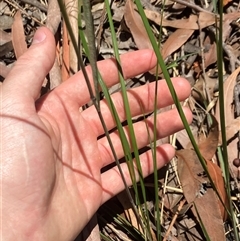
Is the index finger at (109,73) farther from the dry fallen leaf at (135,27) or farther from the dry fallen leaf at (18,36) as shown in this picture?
the dry fallen leaf at (18,36)

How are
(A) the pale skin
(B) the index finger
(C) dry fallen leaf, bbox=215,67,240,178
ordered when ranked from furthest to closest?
(C) dry fallen leaf, bbox=215,67,240,178, (B) the index finger, (A) the pale skin

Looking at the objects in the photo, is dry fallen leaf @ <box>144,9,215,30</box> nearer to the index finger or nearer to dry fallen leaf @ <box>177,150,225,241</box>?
the index finger

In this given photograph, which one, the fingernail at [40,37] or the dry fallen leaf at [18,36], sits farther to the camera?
the dry fallen leaf at [18,36]

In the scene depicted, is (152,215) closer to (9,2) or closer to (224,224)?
(224,224)

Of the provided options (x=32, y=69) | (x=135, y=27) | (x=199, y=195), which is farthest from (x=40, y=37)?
(x=199, y=195)

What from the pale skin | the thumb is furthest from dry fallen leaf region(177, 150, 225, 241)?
the thumb

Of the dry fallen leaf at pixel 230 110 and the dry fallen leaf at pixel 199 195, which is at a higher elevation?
the dry fallen leaf at pixel 230 110

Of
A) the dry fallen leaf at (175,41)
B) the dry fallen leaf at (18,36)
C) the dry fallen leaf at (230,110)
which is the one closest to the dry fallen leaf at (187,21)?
the dry fallen leaf at (175,41)
